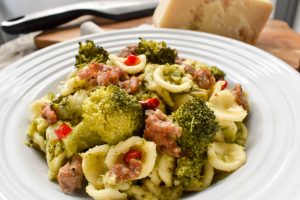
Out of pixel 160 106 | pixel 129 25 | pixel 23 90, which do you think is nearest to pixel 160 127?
pixel 160 106

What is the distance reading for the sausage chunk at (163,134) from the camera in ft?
4.88

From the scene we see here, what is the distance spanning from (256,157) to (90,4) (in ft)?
7.34

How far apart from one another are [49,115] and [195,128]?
A: 682mm

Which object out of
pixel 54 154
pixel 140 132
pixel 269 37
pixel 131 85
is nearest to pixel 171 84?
pixel 131 85

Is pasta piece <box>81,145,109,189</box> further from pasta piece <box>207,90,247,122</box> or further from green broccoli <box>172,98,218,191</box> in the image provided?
pasta piece <box>207,90,247,122</box>

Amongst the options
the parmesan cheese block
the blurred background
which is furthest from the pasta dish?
the blurred background

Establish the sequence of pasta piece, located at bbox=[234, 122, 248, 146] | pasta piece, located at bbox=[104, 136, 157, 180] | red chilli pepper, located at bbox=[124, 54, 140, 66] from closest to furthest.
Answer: pasta piece, located at bbox=[104, 136, 157, 180] → pasta piece, located at bbox=[234, 122, 248, 146] → red chilli pepper, located at bbox=[124, 54, 140, 66]

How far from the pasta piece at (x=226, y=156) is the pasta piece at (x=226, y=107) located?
0.12m

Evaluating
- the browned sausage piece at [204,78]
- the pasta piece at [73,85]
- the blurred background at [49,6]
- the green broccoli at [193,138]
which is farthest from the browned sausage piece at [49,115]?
the blurred background at [49,6]

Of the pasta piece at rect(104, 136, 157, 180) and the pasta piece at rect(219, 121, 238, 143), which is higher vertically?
the pasta piece at rect(104, 136, 157, 180)

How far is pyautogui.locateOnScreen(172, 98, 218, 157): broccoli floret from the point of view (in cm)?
151

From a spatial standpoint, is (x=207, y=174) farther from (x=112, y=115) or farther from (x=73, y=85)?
(x=73, y=85)

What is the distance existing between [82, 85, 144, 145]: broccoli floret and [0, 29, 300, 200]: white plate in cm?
30

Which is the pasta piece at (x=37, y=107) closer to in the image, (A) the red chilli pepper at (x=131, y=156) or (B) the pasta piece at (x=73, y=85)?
(B) the pasta piece at (x=73, y=85)
